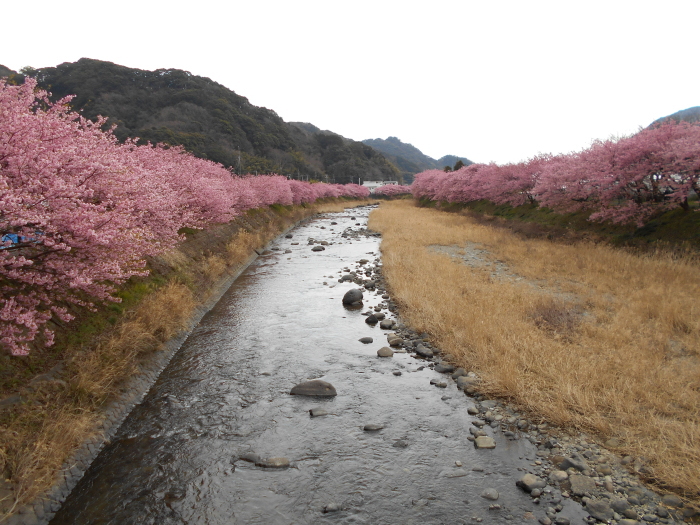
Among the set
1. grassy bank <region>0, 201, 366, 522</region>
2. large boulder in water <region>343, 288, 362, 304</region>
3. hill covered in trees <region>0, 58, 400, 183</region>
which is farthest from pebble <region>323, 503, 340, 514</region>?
hill covered in trees <region>0, 58, 400, 183</region>

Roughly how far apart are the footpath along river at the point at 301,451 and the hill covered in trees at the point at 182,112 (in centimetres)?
8583

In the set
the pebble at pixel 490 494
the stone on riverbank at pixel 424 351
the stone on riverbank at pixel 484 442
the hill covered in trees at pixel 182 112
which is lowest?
the pebble at pixel 490 494

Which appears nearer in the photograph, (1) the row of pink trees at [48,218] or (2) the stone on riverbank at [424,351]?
(1) the row of pink trees at [48,218]

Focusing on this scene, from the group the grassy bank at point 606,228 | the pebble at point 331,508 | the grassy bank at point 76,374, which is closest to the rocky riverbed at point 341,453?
the pebble at point 331,508

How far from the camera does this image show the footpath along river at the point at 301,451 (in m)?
5.73

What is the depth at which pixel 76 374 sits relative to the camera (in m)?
7.71

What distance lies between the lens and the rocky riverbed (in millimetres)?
5676

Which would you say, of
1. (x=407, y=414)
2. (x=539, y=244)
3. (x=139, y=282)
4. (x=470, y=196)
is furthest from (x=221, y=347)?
(x=470, y=196)

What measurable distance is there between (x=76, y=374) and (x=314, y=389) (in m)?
4.96

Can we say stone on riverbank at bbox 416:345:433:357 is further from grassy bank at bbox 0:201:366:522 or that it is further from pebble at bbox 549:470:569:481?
grassy bank at bbox 0:201:366:522

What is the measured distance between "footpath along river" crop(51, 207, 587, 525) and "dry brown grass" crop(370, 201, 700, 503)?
146 cm

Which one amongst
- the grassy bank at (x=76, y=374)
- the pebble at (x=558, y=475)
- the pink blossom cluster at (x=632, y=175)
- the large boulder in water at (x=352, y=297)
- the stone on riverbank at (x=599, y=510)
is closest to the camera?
the stone on riverbank at (x=599, y=510)

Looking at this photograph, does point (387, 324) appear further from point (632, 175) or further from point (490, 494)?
point (632, 175)

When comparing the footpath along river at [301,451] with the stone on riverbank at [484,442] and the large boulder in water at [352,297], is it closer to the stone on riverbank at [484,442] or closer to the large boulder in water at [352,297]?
the stone on riverbank at [484,442]
